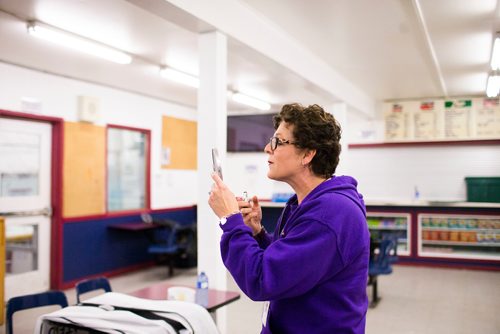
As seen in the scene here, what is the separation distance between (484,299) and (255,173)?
17.4 feet

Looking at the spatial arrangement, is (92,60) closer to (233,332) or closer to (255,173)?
(233,332)

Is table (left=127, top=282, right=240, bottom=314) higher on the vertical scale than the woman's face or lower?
lower

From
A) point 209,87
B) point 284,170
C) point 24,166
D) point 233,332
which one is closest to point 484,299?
point 233,332

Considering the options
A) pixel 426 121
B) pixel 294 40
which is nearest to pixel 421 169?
pixel 426 121

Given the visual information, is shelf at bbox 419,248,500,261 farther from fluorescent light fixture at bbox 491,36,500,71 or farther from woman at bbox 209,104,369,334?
woman at bbox 209,104,369,334

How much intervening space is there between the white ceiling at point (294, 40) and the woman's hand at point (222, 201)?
2070 millimetres

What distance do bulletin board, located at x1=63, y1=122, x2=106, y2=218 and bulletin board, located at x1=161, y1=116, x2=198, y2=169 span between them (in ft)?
5.07

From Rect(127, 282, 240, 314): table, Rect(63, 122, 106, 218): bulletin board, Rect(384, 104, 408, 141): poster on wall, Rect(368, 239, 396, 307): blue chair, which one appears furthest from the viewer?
Rect(384, 104, 408, 141): poster on wall

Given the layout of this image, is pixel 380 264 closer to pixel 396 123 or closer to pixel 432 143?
pixel 432 143

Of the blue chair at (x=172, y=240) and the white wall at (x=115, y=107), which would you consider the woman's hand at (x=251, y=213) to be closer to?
the white wall at (x=115, y=107)

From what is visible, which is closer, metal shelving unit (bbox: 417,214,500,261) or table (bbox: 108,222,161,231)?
table (bbox: 108,222,161,231)

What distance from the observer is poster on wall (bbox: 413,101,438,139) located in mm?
8609

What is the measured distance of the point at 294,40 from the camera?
5188mm

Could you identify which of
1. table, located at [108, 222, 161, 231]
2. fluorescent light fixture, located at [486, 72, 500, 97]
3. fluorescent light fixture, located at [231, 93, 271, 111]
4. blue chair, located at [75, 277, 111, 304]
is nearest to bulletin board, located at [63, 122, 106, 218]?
table, located at [108, 222, 161, 231]
